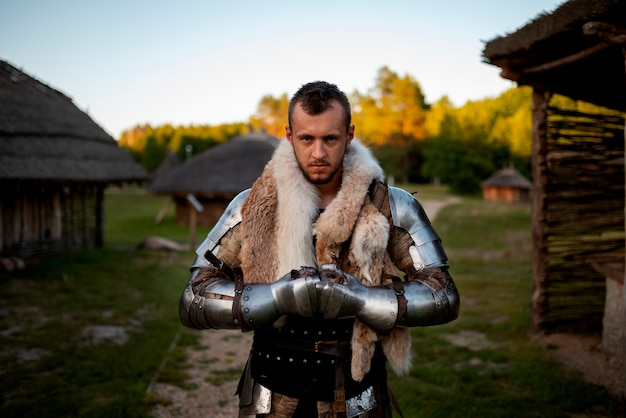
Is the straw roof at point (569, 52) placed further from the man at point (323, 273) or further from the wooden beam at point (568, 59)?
the man at point (323, 273)

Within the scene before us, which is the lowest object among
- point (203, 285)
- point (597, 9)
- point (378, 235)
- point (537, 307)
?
point (537, 307)

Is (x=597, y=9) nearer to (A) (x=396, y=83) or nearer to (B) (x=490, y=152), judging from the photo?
(B) (x=490, y=152)

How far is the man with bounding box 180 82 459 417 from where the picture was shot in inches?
76.0

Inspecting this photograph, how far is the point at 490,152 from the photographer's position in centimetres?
3697

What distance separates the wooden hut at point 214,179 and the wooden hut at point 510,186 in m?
15.8

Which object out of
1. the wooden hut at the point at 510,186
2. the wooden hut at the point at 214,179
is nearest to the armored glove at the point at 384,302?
the wooden hut at the point at 214,179

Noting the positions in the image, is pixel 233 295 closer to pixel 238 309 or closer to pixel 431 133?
pixel 238 309

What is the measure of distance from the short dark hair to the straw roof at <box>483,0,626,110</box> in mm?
2958

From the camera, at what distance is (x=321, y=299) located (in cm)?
179

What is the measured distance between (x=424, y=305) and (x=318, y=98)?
0.94m

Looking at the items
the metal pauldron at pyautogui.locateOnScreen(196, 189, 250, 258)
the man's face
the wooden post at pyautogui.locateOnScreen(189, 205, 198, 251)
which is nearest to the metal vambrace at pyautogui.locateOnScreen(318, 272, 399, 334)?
the man's face

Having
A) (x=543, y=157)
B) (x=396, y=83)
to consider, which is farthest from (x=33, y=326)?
(x=396, y=83)

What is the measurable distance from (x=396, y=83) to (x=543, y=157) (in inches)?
1637

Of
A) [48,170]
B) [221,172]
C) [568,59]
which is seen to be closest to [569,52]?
[568,59]
